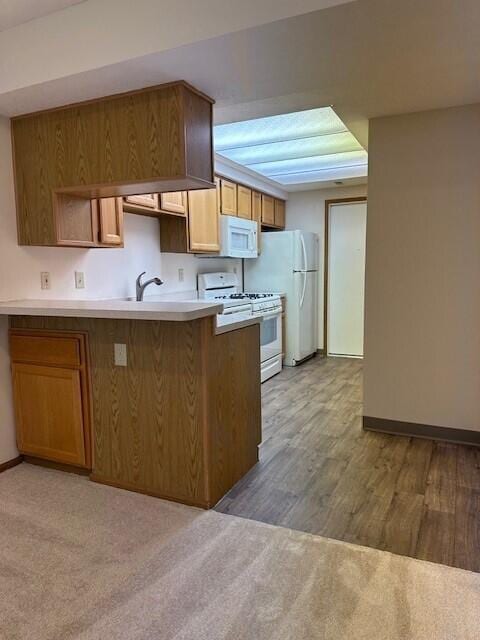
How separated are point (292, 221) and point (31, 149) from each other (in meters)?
4.18

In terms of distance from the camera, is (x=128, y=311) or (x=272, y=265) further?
(x=272, y=265)

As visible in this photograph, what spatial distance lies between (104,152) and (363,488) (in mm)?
2306

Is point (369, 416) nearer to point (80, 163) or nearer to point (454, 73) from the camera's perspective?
point (454, 73)

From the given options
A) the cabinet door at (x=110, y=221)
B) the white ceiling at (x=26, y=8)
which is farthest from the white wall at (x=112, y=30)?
the cabinet door at (x=110, y=221)

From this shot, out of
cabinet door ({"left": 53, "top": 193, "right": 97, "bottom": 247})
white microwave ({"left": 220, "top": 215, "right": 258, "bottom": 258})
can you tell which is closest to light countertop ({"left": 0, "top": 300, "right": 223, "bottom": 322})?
cabinet door ({"left": 53, "top": 193, "right": 97, "bottom": 247})

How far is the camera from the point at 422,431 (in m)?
3.16

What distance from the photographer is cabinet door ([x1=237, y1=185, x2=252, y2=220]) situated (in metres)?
4.95

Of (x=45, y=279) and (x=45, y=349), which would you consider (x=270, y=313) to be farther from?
(x=45, y=349)

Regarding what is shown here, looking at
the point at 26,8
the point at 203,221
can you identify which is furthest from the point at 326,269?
the point at 26,8

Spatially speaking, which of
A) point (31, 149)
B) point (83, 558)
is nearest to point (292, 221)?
point (31, 149)

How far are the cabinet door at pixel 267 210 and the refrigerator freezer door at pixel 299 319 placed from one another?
→ 2.82ft

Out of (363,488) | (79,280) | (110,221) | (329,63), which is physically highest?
(329,63)

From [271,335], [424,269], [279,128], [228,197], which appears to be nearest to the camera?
[424,269]

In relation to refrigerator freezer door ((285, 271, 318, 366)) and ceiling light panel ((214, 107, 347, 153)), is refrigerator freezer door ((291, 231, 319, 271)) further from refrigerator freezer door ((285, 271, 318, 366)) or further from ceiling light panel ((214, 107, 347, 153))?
ceiling light panel ((214, 107, 347, 153))
